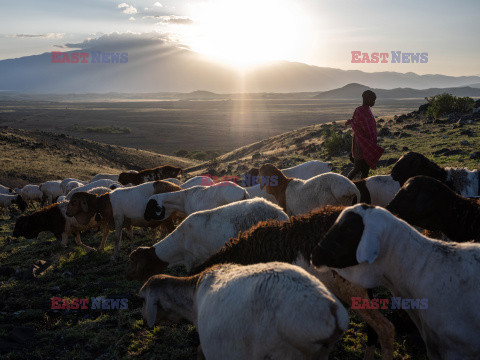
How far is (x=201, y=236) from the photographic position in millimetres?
6785

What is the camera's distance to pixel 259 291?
334cm

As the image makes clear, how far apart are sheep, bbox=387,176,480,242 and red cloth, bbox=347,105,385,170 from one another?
4518mm

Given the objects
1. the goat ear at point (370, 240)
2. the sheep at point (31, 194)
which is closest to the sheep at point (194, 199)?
the goat ear at point (370, 240)

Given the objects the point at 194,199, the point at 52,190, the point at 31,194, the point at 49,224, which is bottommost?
the point at 31,194

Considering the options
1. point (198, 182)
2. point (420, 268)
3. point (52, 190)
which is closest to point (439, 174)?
point (420, 268)

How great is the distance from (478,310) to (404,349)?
2155 mm

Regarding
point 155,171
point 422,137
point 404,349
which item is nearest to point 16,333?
point 404,349

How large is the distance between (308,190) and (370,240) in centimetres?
517

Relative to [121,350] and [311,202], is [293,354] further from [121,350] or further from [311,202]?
[311,202]

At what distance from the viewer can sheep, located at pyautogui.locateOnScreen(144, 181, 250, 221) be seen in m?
9.21

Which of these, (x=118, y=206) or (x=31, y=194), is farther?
(x=31, y=194)

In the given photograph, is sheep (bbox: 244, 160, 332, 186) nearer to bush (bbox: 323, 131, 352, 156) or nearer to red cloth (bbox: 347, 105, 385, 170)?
red cloth (bbox: 347, 105, 385, 170)

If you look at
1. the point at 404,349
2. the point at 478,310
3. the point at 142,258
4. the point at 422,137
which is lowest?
the point at 404,349

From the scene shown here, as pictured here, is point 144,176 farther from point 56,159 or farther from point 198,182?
point 56,159
